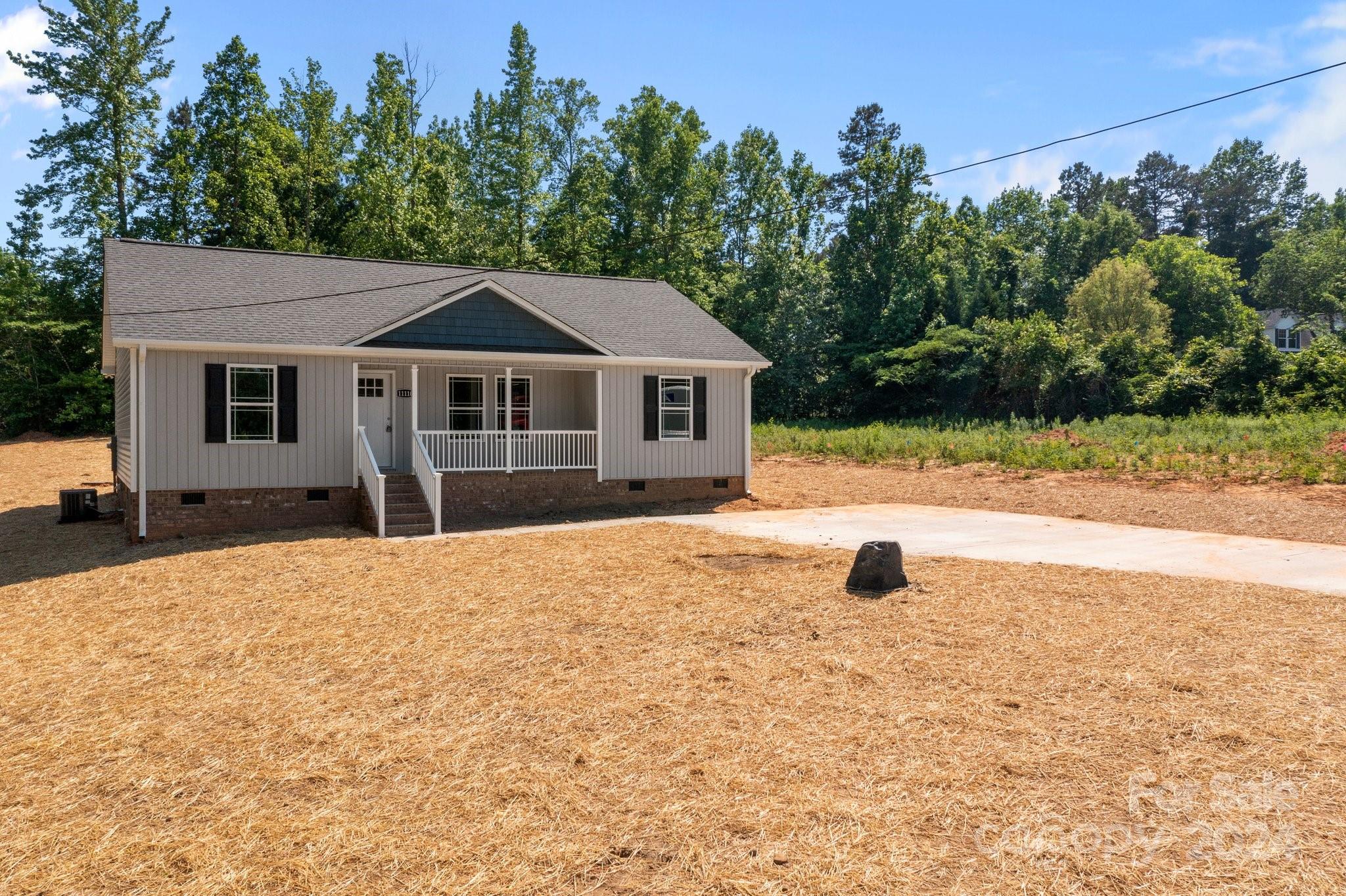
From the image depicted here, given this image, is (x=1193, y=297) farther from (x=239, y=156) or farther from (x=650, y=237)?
(x=239, y=156)

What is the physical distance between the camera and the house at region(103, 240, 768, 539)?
13766 millimetres

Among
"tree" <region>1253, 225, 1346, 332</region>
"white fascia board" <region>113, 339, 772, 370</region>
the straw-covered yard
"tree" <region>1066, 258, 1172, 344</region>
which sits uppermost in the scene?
"tree" <region>1253, 225, 1346, 332</region>

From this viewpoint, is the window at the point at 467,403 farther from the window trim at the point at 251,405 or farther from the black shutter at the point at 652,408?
the window trim at the point at 251,405

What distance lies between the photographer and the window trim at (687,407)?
17562 millimetres

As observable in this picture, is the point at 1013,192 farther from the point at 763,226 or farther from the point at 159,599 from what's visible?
the point at 159,599

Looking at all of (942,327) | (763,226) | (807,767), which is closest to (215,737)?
(807,767)

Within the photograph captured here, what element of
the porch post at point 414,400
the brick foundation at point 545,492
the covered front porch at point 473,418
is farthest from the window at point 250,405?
the brick foundation at point 545,492

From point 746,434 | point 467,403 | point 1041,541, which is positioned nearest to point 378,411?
point 467,403

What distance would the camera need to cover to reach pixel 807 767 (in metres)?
4.58

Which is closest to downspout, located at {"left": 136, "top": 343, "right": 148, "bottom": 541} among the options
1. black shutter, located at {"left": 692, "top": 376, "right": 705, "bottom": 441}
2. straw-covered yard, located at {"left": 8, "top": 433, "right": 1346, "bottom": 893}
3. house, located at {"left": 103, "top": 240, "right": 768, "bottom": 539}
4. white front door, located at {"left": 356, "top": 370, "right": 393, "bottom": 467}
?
house, located at {"left": 103, "top": 240, "right": 768, "bottom": 539}

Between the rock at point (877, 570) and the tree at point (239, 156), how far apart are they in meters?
33.1

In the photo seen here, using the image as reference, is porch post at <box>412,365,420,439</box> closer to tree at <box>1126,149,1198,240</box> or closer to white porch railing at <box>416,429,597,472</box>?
white porch railing at <box>416,429,597,472</box>

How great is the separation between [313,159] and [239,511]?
27.9 metres

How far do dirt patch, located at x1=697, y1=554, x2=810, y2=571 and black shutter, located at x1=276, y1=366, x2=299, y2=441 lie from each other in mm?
7477
